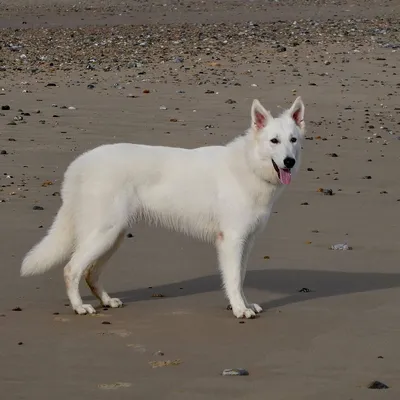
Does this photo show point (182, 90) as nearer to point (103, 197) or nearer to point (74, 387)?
point (103, 197)

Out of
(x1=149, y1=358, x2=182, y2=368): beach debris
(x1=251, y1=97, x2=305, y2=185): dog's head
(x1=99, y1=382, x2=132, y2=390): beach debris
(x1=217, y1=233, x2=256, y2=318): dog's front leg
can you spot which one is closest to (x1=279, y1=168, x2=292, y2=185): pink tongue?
(x1=251, y1=97, x2=305, y2=185): dog's head

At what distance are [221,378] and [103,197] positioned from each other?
1.83 metres

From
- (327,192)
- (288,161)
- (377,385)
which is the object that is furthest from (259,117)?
(327,192)

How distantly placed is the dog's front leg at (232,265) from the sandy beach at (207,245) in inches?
5.4

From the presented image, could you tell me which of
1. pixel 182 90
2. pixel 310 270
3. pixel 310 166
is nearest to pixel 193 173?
pixel 310 270

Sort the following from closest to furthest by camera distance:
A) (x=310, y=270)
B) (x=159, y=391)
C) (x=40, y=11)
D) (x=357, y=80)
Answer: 1. (x=159, y=391)
2. (x=310, y=270)
3. (x=357, y=80)
4. (x=40, y=11)

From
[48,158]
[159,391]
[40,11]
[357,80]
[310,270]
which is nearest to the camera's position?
[159,391]

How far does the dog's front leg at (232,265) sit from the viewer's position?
707cm

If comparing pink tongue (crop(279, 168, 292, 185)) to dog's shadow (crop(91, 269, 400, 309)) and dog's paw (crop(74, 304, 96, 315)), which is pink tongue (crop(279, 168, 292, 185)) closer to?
dog's shadow (crop(91, 269, 400, 309))

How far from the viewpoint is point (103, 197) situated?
7074 millimetres

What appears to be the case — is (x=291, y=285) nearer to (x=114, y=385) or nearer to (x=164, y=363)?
(x=164, y=363)

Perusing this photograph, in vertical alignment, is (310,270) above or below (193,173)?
below

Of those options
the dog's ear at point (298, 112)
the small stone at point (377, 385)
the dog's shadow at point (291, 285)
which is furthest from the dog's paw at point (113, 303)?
the small stone at point (377, 385)

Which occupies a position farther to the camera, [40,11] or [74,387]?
[40,11]
